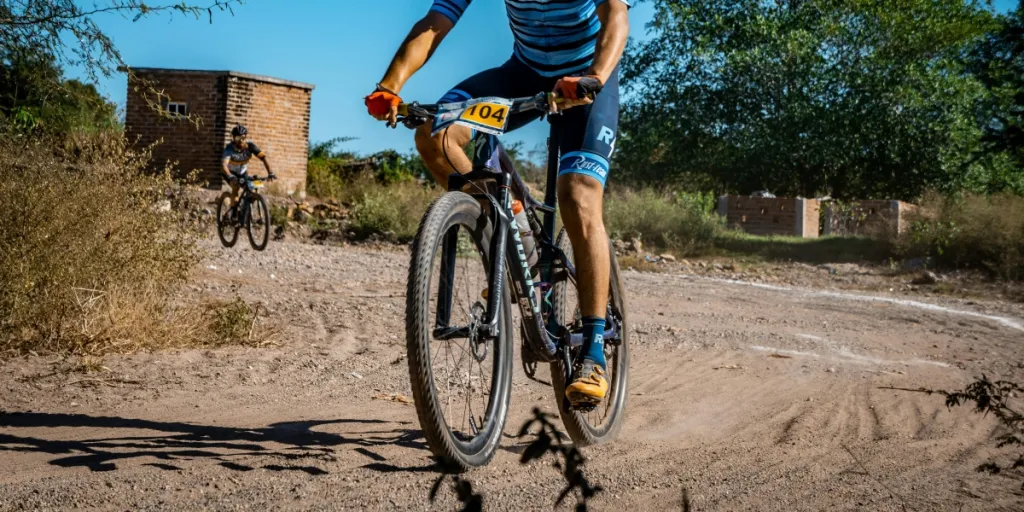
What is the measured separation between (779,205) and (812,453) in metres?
22.3

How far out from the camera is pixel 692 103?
29.1 metres

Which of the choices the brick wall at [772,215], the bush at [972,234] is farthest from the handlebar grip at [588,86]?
the brick wall at [772,215]

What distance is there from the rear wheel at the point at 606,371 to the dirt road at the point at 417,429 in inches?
4.3

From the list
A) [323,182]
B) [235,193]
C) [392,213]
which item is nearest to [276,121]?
[323,182]

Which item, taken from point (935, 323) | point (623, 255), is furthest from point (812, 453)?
point (623, 255)

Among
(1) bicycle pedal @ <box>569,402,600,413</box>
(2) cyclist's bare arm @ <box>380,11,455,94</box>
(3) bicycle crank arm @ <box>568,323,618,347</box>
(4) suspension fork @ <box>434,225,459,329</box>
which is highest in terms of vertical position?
(2) cyclist's bare arm @ <box>380,11,455,94</box>

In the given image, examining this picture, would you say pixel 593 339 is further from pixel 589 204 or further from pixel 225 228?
pixel 225 228

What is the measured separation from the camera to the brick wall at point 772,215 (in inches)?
983

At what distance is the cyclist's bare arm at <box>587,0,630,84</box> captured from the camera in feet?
12.4

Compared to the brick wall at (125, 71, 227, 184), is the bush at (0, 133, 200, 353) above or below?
below

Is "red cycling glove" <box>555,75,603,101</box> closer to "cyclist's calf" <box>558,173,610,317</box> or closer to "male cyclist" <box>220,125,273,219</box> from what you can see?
"cyclist's calf" <box>558,173,610,317</box>

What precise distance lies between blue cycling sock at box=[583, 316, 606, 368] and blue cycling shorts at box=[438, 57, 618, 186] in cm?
60

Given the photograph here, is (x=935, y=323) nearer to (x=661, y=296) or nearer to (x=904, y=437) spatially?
(x=661, y=296)

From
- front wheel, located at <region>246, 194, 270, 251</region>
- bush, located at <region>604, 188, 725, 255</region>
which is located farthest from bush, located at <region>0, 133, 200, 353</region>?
bush, located at <region>604, 188, 725, 255</region>
